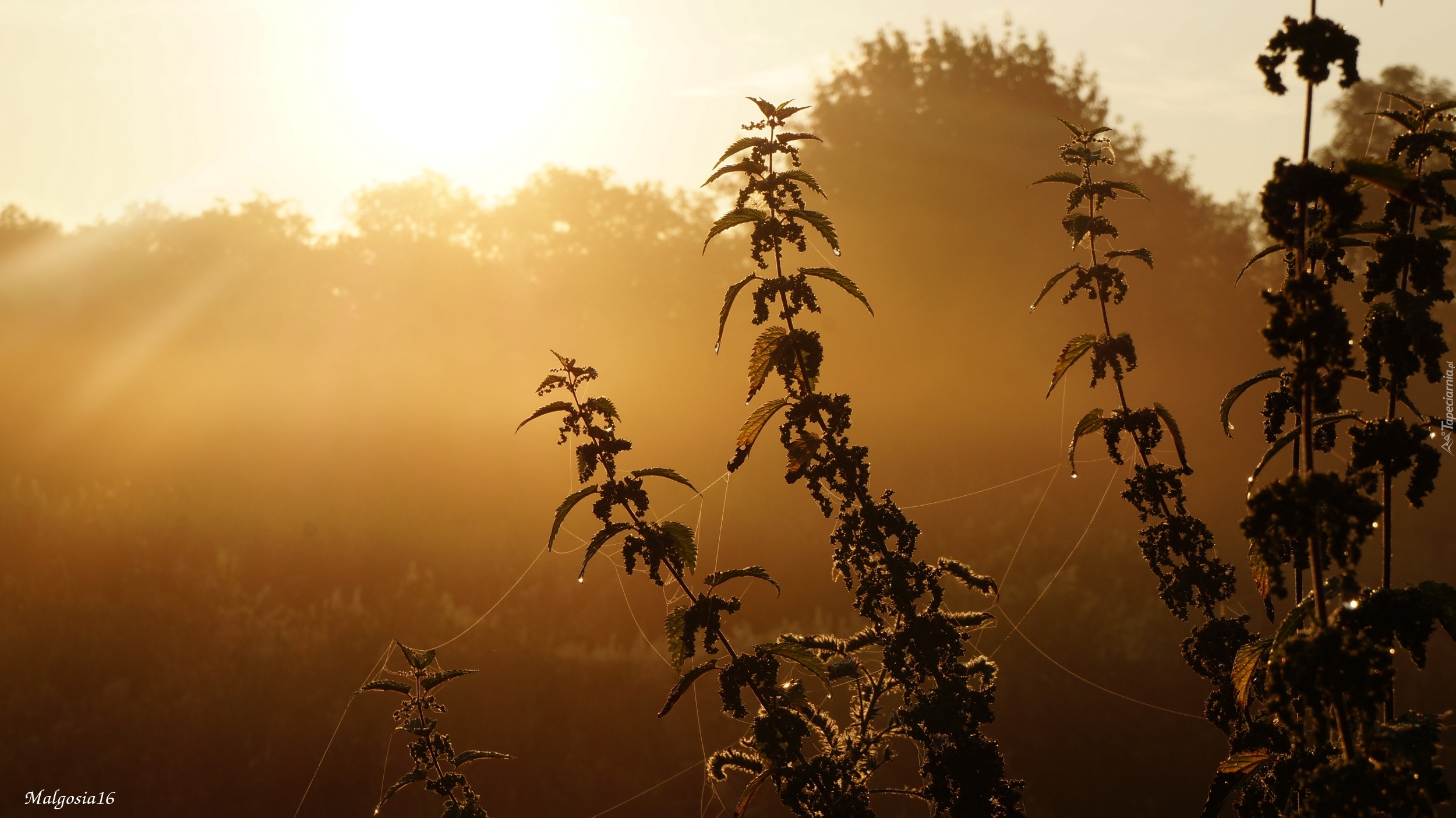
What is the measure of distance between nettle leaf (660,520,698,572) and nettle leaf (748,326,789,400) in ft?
1.61

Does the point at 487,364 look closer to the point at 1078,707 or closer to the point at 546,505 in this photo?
the point at 546,505

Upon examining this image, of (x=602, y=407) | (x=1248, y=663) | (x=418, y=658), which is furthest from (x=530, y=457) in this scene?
(x=1248, y=663)

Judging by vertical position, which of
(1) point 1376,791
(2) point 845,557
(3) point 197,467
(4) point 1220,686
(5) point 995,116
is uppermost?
(5) point 995,116

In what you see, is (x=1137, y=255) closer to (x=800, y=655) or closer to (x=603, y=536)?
(x=800, y=655)

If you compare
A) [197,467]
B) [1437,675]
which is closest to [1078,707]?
[1437,675]

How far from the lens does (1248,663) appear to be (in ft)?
8.65

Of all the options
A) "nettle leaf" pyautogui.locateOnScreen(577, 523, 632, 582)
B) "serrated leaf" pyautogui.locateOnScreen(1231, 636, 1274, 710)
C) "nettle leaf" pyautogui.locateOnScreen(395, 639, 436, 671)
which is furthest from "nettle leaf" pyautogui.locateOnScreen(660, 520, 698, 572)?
"serrated leaf" pyautogui.locateOnScreen(1231, 636, 1274, 710)

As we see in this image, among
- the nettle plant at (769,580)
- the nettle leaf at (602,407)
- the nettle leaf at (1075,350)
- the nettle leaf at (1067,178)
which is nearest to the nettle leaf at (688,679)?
the nettle plant at (769,580)

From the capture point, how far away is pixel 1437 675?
547 inches

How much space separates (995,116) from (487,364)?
62.3 ft

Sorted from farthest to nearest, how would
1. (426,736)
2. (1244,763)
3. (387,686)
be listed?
(426,736)
(387,686)
(1244,763)

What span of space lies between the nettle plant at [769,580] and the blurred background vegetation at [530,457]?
8974 millimetres

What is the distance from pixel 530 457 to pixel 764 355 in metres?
21.7

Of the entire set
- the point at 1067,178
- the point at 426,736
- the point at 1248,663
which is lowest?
the point at 1248,663
